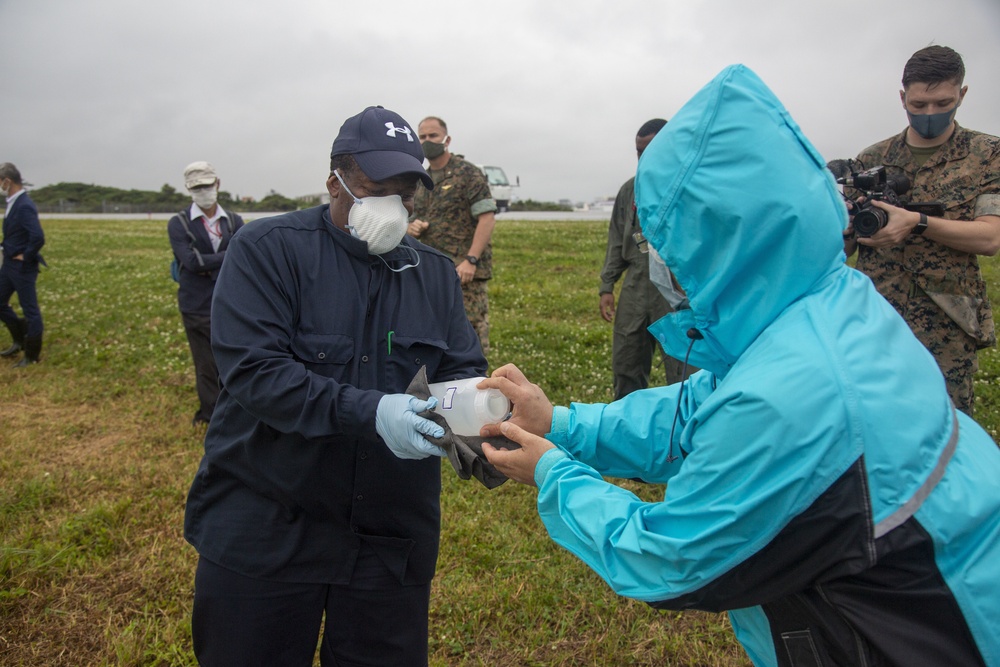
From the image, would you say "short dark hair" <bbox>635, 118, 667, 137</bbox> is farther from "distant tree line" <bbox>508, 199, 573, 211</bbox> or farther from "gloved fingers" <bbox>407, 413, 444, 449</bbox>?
"distant tree line" <bbox>508, 199, 573, 211</bbox>

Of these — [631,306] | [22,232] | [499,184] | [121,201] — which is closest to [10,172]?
[22,232]

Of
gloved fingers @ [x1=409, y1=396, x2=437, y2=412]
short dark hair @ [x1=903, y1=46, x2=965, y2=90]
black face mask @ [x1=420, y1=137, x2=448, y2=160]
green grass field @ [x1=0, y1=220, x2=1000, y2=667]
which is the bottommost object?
green grass field @ [x1=0, y1=220, x2=1000, y2=667]

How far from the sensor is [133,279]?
1438cm

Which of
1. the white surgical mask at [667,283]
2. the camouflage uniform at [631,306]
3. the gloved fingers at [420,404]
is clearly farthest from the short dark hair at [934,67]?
the gloved fingers at [420,404]

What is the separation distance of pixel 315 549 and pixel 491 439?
64 cm

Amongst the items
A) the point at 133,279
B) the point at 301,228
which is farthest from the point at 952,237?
the point at 133,279

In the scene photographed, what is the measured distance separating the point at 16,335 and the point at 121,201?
5041 centimetres

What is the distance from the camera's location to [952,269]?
3885 millimetres

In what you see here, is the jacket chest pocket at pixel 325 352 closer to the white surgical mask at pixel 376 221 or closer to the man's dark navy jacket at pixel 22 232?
the white surgical mask at pixel 376 221

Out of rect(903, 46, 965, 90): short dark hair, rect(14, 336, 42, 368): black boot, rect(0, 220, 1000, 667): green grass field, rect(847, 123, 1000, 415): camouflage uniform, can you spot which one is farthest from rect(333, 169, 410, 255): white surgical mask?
rect(14, 336, 42, 368): black boot

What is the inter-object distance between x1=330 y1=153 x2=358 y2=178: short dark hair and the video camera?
8.62ft

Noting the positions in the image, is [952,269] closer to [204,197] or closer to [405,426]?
[405,426]

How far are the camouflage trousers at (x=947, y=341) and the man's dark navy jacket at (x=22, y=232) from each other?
9234 mm

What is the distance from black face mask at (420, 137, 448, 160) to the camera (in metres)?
6.33
